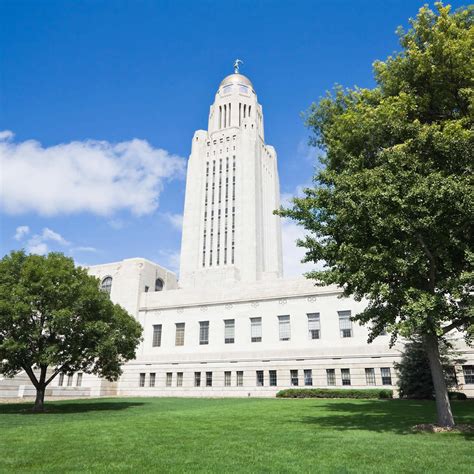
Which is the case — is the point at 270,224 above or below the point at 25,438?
above

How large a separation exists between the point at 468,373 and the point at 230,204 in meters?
42.0

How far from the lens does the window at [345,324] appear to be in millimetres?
38394

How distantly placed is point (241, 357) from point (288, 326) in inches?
226

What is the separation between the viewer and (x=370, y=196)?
13.5 metres

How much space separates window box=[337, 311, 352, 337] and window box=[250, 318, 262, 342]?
8245mm

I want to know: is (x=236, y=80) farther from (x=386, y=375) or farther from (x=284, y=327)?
(x=386, y=375)

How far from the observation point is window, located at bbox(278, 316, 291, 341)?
133 ft

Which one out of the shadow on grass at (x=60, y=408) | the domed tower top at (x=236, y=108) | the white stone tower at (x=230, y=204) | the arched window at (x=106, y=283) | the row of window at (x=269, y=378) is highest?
the domed tower top at (x=236, y=108)

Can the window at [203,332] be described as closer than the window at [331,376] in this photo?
No

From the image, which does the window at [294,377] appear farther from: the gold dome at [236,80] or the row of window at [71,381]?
the gold dome at [236,80]

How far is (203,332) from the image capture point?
44.4 m

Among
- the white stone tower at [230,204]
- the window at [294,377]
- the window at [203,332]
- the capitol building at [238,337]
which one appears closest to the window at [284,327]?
the capitol building at [238,337]

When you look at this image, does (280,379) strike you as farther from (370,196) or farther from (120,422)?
(370,196)

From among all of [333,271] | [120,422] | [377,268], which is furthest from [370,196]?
[120,422]
